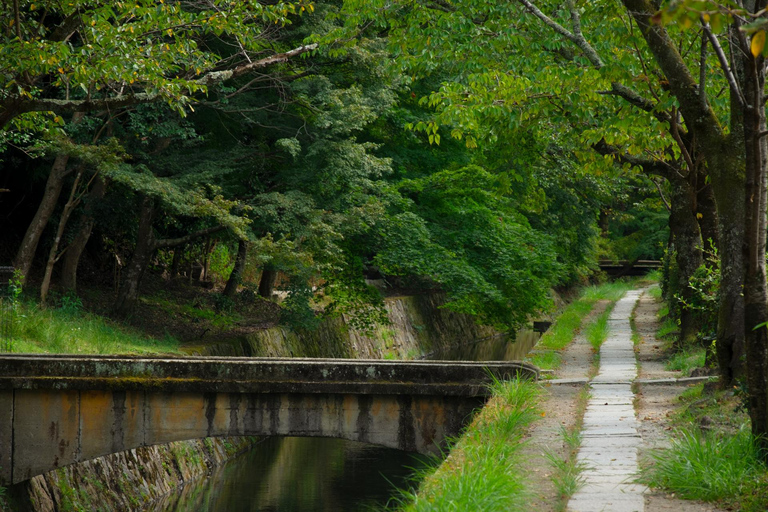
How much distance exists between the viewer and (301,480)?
1527cm

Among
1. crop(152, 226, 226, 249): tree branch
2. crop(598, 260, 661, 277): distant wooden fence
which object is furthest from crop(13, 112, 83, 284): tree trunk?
crop(598, 260, 661, 277): distant wooden fence

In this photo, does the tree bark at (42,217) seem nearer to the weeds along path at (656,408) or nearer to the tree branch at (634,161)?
the tree branch at (634,161)

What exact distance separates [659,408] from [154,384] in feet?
20.7

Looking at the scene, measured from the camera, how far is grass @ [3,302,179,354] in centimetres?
1380

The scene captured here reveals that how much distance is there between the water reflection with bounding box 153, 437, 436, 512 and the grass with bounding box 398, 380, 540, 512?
5084 mm

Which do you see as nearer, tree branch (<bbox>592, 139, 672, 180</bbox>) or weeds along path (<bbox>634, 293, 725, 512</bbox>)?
weeds along path (<bbox>634, 293, 725, 512</bbox>)

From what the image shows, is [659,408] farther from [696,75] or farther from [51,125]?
[51,125]

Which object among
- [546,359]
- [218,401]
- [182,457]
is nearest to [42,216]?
[182,457]

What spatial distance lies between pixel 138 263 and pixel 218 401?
7791mm

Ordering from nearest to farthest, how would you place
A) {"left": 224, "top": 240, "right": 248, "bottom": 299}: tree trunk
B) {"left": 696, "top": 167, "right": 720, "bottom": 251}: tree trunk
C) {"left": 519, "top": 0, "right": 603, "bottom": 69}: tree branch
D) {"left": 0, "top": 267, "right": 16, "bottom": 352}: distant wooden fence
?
{"left": 519, "top": 0, "right": 603, "bottom": 69}: tree branch < {"left": 0, "top": 267, "right": 16, "bottom": 352}: distant wooden fence < {"left": 696, "top": 167, "right": 720, "bottom": 251}: tree trunk < {"left": 224, "top": 240, "right": 248, "bottom": 299}: tree trunk

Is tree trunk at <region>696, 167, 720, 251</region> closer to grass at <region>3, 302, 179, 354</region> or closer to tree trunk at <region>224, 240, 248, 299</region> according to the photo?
grass at <region>3, 302, 179, 354</region>

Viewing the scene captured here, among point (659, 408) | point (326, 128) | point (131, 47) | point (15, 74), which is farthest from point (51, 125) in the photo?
point (659, 408)

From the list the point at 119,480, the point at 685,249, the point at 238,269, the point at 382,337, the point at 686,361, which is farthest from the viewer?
the point at 382,337

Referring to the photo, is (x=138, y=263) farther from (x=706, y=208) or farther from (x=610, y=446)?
(x=610, y=446)
